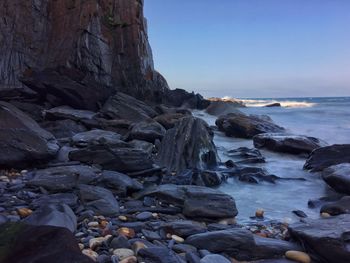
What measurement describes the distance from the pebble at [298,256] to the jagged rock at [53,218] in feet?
6.21

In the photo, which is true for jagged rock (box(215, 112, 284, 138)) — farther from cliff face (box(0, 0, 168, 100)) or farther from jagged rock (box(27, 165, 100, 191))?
jagged rock (box(27, 165, 100, 191))

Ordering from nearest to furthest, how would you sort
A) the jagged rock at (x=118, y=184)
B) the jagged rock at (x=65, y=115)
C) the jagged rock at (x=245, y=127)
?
the jagged rock at (x=118, y=184) < the jagged rock at (x=65, y=115) < the jagged rock at (x=245, y=127)

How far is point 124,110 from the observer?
43.2 feet

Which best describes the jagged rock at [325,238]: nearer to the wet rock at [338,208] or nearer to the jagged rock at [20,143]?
the wet rock at [338,208]

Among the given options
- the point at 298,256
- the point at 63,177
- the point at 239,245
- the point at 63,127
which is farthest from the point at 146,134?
the point at 298,256

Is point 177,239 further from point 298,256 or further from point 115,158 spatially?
point 115,158

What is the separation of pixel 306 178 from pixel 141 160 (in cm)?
319

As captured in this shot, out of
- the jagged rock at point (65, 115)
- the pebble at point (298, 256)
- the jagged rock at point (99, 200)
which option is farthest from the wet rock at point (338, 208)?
the jagged rock at point (65, 115)

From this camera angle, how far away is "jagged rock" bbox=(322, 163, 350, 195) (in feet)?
19.8

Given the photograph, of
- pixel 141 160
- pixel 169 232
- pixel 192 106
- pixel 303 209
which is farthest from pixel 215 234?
pixel 192 106

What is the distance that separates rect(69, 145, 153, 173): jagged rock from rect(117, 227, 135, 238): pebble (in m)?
2.60

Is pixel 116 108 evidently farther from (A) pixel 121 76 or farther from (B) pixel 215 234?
(B) pixel 215 234

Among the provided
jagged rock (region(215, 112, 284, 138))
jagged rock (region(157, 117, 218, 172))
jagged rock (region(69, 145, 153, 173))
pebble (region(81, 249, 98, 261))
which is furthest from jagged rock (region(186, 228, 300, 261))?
jagged rock (region(215, 112, 284, 138))

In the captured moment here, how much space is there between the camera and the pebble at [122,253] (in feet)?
10.2
